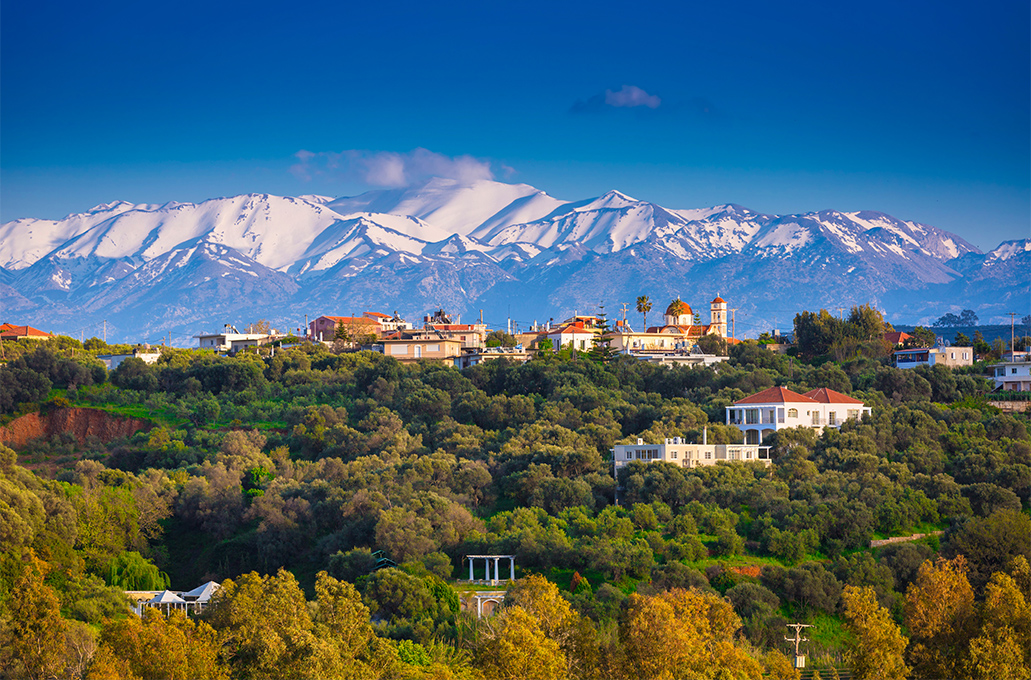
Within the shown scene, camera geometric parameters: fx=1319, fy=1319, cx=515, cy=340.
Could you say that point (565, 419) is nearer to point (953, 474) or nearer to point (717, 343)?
point (953, 474)

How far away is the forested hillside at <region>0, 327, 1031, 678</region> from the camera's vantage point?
29922mm

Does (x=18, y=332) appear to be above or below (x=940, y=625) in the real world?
above

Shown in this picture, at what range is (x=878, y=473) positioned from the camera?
5038 cm

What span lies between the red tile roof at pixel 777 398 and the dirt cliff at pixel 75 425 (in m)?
30.1

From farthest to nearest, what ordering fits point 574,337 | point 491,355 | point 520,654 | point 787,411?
point 574,337 < point 491,355 < point 787,411 < point 520,654

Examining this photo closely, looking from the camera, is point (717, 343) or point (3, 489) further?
point (717, 343)

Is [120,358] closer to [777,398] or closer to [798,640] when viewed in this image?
[777,398]

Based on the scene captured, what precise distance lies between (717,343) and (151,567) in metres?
50.7

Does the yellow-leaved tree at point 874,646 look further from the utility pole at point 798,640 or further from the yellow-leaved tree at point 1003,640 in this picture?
the utility pole at point 798,640

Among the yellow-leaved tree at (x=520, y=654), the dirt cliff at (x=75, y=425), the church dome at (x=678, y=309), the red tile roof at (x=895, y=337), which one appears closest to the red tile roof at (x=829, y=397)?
the red tile roof at (x=895, y=337)

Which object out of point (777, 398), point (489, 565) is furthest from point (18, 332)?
point (489, 565)

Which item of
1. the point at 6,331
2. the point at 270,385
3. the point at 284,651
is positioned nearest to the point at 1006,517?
the point at 284,651

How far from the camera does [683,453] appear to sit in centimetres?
5428

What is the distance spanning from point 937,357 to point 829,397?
70.1ft
